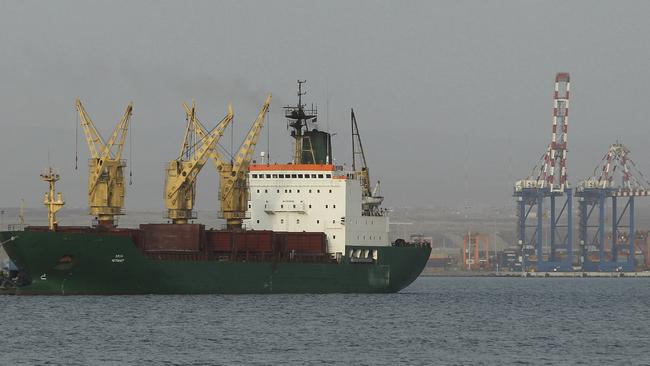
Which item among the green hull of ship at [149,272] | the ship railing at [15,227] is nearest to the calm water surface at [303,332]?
the green hull of ship at [149,272]

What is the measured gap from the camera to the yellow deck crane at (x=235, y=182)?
8281 cm

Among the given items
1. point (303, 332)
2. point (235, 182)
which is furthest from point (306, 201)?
point (303, 332)

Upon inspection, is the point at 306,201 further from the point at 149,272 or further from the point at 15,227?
the point at 15,227

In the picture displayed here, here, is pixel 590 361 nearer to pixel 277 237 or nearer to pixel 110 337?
pixel 110 337

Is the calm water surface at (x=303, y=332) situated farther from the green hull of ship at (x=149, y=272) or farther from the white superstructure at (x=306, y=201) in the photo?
the white superstructure at (x=306, y=201)

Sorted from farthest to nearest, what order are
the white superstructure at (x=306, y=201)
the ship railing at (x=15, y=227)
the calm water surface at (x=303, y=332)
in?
1. the white superstructure at (x=306, y=201)
2. the ship railing at (x=15, y=227)
3. the calm water surface at (x=303, y=332)

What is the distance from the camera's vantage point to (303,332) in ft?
186

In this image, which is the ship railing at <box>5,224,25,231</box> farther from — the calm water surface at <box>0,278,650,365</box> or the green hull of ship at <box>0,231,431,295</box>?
the calm water surface at <box>0,278,650,365</box>

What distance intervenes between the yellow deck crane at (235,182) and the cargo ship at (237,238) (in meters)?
0.09

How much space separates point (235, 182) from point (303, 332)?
28291 mm

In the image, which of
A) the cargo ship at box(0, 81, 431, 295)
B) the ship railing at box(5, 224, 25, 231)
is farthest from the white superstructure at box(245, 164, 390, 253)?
the ship railing at box(5, 224, 25, 231)

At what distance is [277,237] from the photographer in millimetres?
80188

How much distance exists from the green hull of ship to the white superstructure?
96.5 inches

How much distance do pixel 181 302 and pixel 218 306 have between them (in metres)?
3.18
